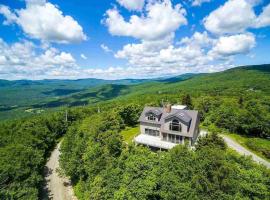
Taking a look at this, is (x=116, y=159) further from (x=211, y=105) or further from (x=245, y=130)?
(x=211, y=105)

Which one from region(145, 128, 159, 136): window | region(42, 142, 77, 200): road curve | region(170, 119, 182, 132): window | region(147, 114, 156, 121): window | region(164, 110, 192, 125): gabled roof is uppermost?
region(164, 110, 192, 125): gabled roof

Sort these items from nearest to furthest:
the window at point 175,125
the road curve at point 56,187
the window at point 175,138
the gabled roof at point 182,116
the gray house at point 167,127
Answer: the road curve at point 56,187 < the gabled roof at point 182,116 < the gray house at point 167,127 < the window at point 175,125 < the window at point 175,138

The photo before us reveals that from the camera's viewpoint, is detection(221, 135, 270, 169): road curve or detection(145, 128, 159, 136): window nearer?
detection(221, 135, 270, 169): road curve

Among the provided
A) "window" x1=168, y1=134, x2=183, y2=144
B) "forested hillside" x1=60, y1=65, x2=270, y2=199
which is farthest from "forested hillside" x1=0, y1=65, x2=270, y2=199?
"window" x1=168, y1=134, x2=183, y2=144

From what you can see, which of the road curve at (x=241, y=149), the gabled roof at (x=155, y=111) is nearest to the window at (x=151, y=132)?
the gabled roof at (x=155, y=111)

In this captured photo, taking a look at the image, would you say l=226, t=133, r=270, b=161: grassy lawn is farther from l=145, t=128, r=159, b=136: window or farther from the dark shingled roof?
l=145, t=128, r=159, b=136: window

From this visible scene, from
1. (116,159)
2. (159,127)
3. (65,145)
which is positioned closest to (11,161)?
(65,145)

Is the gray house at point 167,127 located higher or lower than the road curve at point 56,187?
higher

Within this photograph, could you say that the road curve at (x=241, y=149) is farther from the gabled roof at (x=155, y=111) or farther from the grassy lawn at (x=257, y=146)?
the gabled roof at (x=155, y=111)
